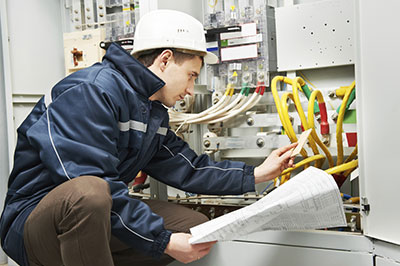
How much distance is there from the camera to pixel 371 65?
1.18 meters

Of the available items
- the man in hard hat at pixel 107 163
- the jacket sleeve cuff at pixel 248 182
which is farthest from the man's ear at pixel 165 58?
the jacket sleeve cuff at pixel 248 182

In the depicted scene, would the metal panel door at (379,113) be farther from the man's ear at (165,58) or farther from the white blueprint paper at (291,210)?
the man's ear at (165,58)

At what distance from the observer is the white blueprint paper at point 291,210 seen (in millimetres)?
1060

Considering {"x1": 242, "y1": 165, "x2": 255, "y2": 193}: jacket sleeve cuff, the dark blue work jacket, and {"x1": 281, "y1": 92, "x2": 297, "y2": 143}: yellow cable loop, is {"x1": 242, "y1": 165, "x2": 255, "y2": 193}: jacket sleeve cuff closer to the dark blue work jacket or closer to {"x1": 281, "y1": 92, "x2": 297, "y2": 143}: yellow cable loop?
{"x1": 281, "y1": 92, "x2": 297, "y2": 143}: yellow cable loop

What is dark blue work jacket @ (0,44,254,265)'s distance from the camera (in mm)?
1121

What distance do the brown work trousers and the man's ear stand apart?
50 cm

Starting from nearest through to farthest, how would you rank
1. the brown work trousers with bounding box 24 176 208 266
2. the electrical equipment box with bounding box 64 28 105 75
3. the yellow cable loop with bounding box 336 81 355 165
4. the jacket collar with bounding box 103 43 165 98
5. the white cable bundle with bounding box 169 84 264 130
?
1. the brown work trousers with bounding box 24 176 208 266
2. the jacket collar with bounding box 103 43 165 98
3. the yellow cable loop with bounding box 336 81 355 165
4. the white cable bundle with bounding box 169 84 264 130
5. the electrical equipment box with bounding box 64 28 105 75

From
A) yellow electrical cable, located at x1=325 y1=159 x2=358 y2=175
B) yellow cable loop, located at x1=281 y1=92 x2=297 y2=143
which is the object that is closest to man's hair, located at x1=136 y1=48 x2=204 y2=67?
yellow cable loop, located at x1=281 y1=92 x2=297 y2=143

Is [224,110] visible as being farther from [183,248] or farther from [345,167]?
[183,248]

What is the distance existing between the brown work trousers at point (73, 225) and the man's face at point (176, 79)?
0.46 m

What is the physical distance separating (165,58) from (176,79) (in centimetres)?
8

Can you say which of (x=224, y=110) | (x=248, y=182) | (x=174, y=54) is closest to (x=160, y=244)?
(x=248, y=182)

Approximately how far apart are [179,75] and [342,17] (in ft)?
2.83

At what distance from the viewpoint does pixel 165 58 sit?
1429mm
